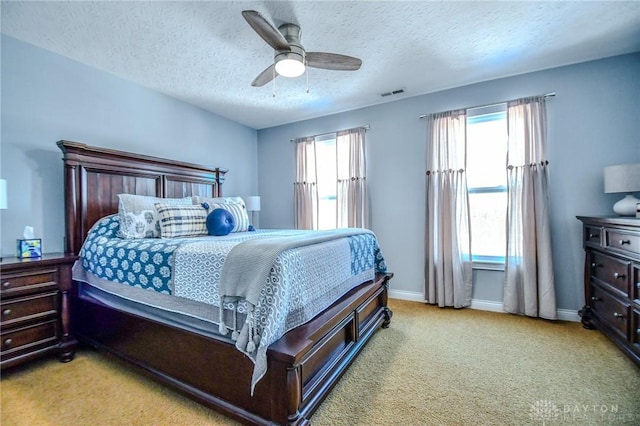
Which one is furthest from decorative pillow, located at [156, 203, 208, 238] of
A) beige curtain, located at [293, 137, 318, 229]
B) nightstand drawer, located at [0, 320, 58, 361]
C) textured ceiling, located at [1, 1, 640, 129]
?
beige curtain, located at [293, 137, 318, 229]

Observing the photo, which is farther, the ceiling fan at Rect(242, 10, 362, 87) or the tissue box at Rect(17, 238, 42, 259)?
the tissue box at Rect(17, 238, 42, 259)

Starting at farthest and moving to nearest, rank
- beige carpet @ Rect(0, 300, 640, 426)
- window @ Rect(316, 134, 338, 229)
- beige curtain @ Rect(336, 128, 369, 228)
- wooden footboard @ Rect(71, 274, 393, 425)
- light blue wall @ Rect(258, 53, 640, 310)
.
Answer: window @ Rect(316, 134, 338, 229) < beige curtain @ Rect(336, 128, 369, 228) < light blue wall @ Rect(258, 53, 640, 310) < beige carpet @ Rect(0, 300, 640, 426) < wooden footboard @ Rect(71, 274, 393, 425)

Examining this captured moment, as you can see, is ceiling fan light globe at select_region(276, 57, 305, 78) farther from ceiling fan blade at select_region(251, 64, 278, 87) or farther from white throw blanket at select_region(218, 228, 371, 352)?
white throw blanket at select_region(218, 228, 371, 352)

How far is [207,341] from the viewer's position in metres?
1.50

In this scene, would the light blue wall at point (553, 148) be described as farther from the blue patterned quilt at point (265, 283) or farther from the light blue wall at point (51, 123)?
the light blue wall at point (51, 123)

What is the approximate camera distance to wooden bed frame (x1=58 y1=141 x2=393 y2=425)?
4.32 feet

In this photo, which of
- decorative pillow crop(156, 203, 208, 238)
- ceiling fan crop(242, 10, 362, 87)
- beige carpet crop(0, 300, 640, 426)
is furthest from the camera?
decorative pillow crop(156, 203, 208, 238)

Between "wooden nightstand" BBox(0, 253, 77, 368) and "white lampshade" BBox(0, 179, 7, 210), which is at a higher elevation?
"white lampshade" BBox(0, 179, 7, 210)

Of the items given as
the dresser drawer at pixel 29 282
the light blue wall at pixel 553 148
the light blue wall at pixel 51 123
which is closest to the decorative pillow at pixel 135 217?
the dresser drawer at pixel 29 282

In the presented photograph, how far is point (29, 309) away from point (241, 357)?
1810mm

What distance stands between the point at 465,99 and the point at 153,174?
3706 mm

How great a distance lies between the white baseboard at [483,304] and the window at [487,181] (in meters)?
0.47

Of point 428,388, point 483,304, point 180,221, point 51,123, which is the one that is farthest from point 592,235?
point 51,123

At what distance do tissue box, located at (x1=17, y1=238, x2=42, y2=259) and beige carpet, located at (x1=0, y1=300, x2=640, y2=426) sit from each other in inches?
32.8
